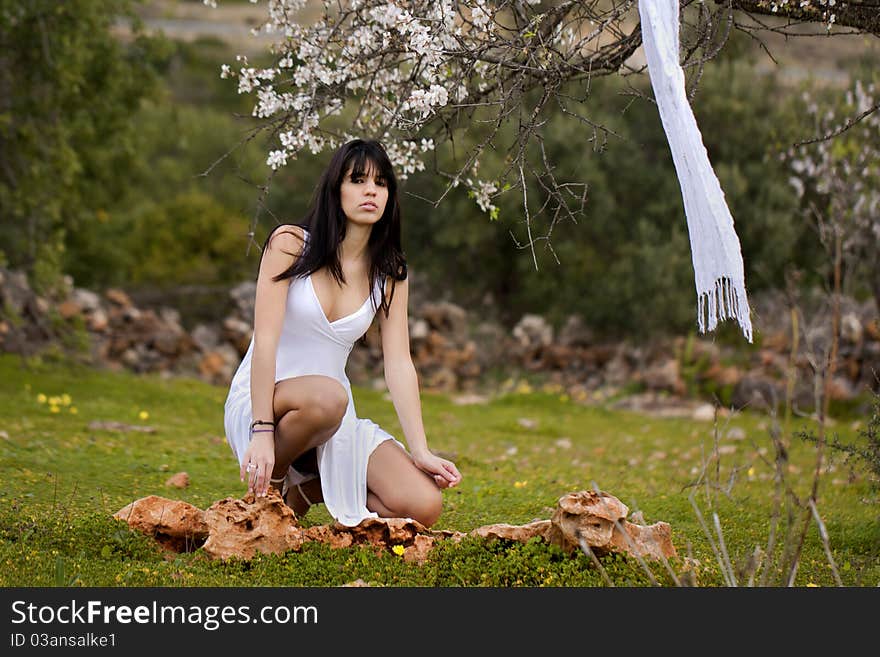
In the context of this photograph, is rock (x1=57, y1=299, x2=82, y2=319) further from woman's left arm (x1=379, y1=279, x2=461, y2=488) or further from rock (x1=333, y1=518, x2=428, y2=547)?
rock (x1=333, y1=518, x2=428, y2=547)

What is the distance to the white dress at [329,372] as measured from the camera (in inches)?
169

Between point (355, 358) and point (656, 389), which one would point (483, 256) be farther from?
point (656, 389)

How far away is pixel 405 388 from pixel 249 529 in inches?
34.9

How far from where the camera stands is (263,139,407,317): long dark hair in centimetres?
420

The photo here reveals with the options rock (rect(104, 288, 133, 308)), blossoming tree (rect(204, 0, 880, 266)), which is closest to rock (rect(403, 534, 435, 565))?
blossoming tree (rect(204, 0, 880, 266))

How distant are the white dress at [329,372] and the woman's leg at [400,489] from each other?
1.8 inches

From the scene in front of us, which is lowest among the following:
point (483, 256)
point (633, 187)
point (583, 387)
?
point (583, 387)

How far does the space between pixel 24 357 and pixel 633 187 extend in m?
7.81

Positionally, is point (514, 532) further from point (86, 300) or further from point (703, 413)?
point (86, 300)

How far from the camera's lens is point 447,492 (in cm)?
596

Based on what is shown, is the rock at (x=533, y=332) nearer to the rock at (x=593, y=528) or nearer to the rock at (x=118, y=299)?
the rock at (x=118, y=299)
